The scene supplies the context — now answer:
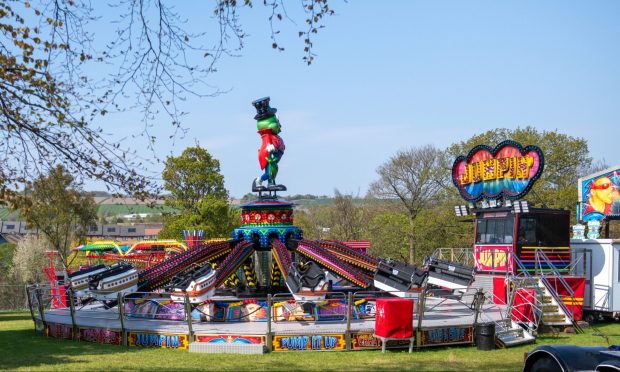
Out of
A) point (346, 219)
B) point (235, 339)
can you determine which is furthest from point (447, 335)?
point (346, 219)

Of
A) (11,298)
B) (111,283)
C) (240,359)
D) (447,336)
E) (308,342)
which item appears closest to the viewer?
(240,359)

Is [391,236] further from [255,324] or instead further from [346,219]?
[255,324]

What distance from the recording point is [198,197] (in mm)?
42125

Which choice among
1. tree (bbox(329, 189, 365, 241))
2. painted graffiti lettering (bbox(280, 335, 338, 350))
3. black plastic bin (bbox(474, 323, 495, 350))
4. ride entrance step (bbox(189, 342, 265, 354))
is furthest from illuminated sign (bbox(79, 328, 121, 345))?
tree (bbox(329, 189, 365, 241))

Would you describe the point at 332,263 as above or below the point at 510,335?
above

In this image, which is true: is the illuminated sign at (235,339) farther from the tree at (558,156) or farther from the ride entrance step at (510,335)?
the tree at (558,156)

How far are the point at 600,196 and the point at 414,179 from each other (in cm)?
1965

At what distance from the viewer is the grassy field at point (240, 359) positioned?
43.2 ft

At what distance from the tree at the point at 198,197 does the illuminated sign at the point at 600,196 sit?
2138 cm

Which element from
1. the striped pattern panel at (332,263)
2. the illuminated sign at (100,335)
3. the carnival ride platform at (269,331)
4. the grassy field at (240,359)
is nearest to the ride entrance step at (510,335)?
the grassy field at (240,359)

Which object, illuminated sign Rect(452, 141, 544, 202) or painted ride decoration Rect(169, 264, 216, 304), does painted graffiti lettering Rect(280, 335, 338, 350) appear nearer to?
painted ride decoration Rect(169, 264, 216, 304)

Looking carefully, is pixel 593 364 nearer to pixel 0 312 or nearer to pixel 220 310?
pixel 220 310

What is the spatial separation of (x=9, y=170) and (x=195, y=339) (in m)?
7.65

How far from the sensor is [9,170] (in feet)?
28.1
